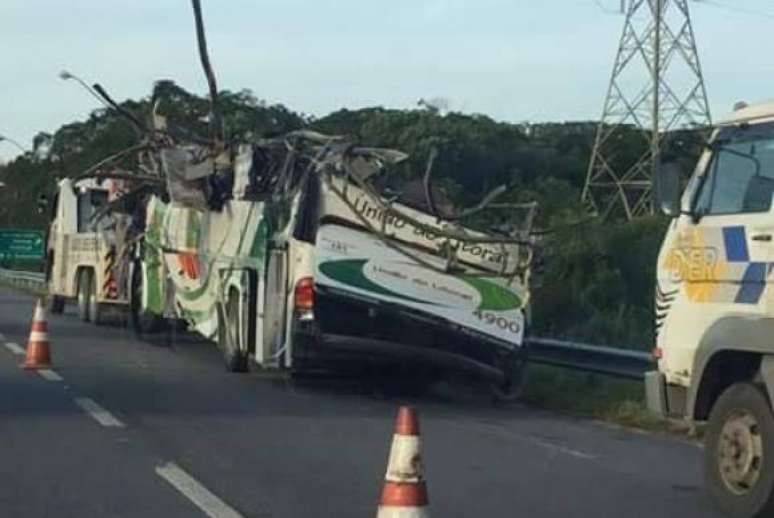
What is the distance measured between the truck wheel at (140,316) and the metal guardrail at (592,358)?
8.46 metres

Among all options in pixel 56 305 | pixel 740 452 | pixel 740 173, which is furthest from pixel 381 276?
pixel 56 305

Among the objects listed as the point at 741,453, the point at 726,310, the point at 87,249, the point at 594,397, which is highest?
the point at 726,310

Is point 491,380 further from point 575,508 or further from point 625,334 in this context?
point 575,508

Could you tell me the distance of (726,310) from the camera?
34.7 ft

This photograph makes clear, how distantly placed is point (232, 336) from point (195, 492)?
963cm

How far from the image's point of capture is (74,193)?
34000 mm

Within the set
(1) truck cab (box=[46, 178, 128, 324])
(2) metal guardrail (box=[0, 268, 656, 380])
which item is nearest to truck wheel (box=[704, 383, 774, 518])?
(2) metal guardrail (box=[0, 268, 656, 380])

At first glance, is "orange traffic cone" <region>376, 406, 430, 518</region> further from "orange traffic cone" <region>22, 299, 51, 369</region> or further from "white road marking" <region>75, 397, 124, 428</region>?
"orange traffic cone" <region>22, 299, 51, 369</region>

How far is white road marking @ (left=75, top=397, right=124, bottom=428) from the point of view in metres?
14.7

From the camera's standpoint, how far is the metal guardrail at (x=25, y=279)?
184ft

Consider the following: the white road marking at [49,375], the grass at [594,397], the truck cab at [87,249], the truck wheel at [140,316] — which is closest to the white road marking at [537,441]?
the grass at [594,397]

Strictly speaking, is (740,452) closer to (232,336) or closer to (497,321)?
(497,321)

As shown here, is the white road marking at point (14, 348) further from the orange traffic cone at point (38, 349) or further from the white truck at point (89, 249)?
the white truck at point (89, 249)

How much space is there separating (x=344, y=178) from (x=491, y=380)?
2738 millimetres
